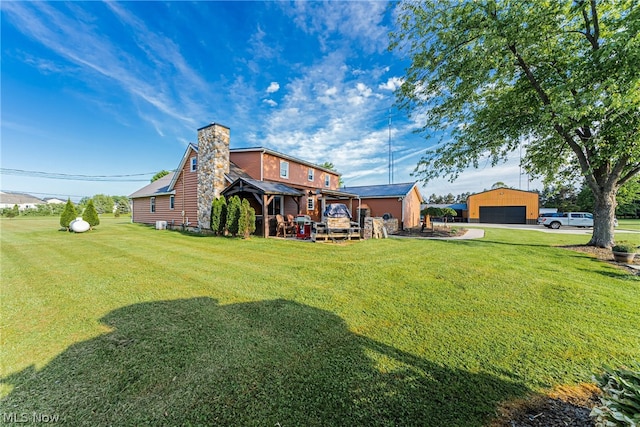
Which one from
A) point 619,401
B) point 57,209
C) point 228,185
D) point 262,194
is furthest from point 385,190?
point 57,209

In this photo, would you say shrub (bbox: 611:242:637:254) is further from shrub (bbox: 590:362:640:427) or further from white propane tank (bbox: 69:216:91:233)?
white propane tank (bbox: 69:216:91:233)

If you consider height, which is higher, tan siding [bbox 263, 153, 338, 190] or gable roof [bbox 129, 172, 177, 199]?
tan siding [bbox 263, 153, 338, 190]

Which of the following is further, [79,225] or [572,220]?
[572,220]

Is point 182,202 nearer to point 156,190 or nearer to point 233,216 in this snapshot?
point 156,190

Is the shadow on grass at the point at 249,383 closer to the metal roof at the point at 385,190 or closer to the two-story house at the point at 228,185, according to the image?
the two-story house at the point at 228,185

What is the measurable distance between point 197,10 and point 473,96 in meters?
12.3

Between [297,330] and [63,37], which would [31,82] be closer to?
[63,37]

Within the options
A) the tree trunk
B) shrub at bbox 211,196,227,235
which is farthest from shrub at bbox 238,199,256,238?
the tree trunk

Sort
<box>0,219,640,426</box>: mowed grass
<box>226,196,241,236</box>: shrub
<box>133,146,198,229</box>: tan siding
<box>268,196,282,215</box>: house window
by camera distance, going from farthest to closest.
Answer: <box>268,196,282,215</box>: house window → <box>133,146,198,229</box>: tan siding → <box>226,196,241,236</box>: shrub → <box>0,219,640,426</box>: mowed grass

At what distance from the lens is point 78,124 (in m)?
19.8

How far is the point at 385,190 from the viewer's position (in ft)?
71.6

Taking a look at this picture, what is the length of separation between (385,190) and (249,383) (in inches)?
828

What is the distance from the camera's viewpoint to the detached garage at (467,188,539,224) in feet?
97.2
